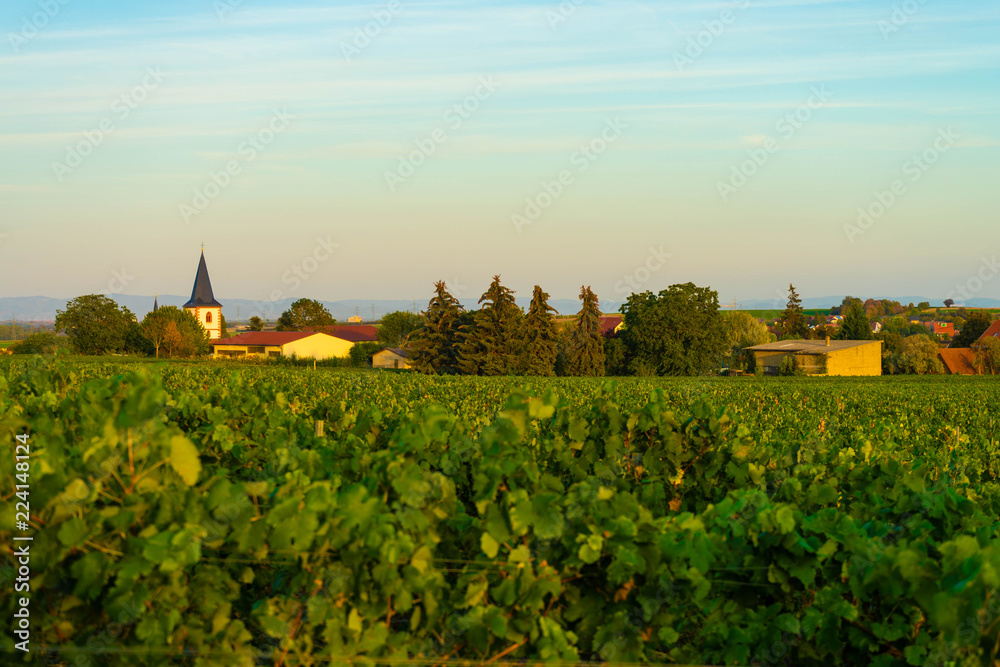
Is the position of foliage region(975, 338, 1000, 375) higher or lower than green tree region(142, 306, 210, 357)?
lower

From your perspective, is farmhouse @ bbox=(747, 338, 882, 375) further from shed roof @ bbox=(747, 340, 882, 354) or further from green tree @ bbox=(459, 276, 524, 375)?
green tree @ bbox=(459, 276, 524, 375)

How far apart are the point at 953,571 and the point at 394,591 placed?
1.62 meters

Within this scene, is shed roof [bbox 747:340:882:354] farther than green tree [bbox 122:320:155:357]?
No

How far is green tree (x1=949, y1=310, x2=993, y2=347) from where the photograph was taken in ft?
281

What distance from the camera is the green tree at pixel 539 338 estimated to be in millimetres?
55312

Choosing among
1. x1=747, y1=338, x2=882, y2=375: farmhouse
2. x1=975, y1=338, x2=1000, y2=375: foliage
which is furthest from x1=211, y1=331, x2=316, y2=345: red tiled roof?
x1=975, y1=338, x2=1000, y2=375: foliage

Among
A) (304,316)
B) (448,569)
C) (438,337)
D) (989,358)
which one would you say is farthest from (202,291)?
(448,569)

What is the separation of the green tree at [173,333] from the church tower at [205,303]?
3806cm

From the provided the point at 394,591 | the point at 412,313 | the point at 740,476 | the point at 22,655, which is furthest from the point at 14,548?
the point at 412,313

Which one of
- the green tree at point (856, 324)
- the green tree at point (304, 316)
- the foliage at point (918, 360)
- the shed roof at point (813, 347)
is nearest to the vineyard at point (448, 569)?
the shed roof at point (813, 347)

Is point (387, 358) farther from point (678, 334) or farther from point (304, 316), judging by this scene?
point (304, 316)

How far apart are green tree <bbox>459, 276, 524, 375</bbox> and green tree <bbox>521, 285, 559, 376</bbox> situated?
75 cm

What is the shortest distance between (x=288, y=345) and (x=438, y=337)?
46126 millimetres

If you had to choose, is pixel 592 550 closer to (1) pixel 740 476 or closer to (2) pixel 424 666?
(2) pixel 424 666
